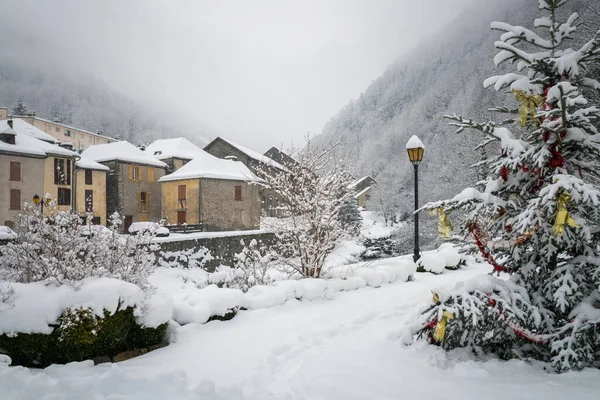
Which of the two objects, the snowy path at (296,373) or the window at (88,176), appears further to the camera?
the window at (88,176)

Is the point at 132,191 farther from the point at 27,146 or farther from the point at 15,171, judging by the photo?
the point at 15,171

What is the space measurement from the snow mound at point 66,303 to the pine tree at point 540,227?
11.5 ft

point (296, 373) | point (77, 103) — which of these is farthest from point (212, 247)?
point (77, 103)

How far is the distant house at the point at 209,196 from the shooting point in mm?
30250

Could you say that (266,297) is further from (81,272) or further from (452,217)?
(452,217)

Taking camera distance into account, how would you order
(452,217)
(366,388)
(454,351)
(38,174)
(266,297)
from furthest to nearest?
1. (38,174)
2. (452,217)
3. (266,297)
4. (454,351)
5. (366,388)

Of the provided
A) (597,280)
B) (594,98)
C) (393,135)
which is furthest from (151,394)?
(393,135)

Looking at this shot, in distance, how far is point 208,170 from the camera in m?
31.0

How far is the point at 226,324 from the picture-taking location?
579 centimetres

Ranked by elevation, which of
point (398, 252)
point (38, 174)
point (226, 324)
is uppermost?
point (38, 174)

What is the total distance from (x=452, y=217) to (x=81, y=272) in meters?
22.8

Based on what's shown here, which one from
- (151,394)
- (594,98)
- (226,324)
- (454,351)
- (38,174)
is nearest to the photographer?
(151,394)

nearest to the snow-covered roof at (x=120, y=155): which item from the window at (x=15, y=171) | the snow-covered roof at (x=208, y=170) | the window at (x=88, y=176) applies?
the window at (x=88, y=176)

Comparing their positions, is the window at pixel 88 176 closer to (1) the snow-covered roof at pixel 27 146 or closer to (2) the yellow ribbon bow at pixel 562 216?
(1) the snow-covered roof at pixel 27 146
